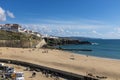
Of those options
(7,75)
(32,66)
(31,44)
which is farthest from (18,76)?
(31,44)

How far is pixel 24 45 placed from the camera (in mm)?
92188

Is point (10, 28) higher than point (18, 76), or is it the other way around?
point (10, 28)

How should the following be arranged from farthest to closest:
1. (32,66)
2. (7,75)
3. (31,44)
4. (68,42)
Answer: (68,42) → (31,44) → (32,66) → (7,75)

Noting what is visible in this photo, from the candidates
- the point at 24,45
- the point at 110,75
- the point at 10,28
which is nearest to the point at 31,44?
the point at 24,45

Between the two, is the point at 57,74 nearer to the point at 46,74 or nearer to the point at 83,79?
the point at 46,74

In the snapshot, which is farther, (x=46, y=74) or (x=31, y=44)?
(x=31, y=44)

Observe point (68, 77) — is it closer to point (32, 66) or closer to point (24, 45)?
point (32, 66)

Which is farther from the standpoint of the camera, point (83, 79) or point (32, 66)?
point (32, 66)

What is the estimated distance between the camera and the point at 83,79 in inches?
1206

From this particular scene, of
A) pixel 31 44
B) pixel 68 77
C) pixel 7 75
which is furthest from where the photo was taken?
pixel 31 44

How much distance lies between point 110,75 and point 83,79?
5.71 meters

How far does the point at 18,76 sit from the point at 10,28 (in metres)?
124

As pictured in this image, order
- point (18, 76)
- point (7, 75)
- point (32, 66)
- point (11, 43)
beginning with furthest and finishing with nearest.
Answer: point (11, 43), point (32, 66), point (7, 75), point (18, 76)

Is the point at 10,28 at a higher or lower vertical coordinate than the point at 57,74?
higher
